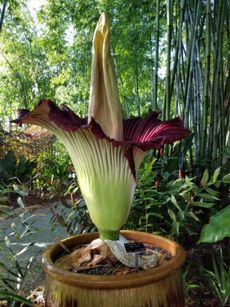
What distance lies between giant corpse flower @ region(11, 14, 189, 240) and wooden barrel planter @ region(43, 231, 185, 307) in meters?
0.11

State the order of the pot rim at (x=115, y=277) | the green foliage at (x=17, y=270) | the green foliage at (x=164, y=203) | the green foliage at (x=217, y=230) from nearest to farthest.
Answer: the pot rim at (x=115, y=277), the green foliage at (x=17, y=270), the green foliage at (x=217, y=230), the green foliage at (x=164, y=203)

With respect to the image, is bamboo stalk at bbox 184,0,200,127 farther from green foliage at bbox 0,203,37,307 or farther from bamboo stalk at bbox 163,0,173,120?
green foliage at bbox 0,203,37,307

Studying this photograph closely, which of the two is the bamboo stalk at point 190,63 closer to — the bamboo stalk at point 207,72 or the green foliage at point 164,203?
the bamboo stalk at point 207,72

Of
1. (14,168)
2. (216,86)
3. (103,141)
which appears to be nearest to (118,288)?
(103,141)

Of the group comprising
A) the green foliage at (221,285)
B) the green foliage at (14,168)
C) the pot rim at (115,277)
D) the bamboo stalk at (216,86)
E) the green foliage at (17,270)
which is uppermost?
the bamboo stalk at (216,86)

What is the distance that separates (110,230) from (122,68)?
3.92 m

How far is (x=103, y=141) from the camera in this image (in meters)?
0.68

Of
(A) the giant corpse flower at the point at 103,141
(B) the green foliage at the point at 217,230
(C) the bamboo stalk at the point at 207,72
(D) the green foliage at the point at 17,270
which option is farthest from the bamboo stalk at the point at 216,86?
(A) the giant corpse flower at the point at 103,141

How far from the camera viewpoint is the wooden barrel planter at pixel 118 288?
0.63 m

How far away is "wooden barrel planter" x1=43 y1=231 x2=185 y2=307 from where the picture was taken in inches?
24.9

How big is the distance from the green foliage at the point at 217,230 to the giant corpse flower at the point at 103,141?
1.63 ft

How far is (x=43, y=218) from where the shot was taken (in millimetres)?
2957

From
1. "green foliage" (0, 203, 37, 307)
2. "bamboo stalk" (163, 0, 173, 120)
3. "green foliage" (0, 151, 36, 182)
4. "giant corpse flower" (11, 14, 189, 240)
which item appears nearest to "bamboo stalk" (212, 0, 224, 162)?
"bamboo stalk" (163, 0, 173, 120)

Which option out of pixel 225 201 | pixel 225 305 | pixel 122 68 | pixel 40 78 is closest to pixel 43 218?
pixel 225 201
